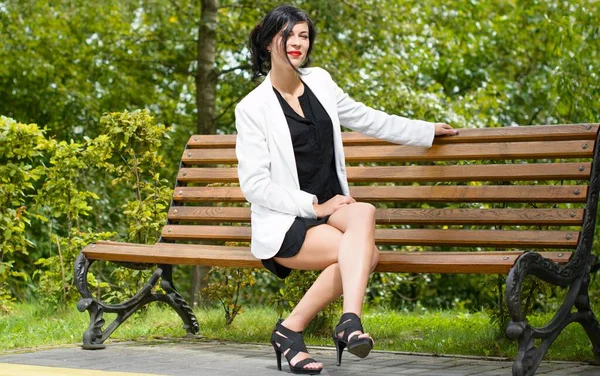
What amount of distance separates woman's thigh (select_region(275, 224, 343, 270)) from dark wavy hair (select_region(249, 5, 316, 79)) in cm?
83

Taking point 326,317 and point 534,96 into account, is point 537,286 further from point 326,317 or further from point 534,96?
point 534,96

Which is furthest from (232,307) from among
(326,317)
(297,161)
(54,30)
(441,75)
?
(441,75)

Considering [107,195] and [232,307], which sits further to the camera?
[107,195]

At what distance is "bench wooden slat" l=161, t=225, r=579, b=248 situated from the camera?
4754 mm

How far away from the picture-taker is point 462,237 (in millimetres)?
5039

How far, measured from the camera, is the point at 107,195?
11.3 meters

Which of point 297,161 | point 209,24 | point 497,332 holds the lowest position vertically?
point 497,332

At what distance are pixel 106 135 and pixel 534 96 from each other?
349 inches

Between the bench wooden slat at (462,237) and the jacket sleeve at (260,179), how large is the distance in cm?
69

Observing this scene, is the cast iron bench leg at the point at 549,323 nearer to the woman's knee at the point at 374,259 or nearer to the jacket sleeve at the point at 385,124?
the woman's knee at the point at 374,259

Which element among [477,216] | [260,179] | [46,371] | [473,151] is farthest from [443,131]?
[46,371]

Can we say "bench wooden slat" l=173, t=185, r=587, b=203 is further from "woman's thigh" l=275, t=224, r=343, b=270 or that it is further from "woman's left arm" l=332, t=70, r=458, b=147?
"woman's thigh" l=275, t=224, r=343, b=270

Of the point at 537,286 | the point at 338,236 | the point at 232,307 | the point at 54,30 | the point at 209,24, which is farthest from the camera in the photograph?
the point at 54,30

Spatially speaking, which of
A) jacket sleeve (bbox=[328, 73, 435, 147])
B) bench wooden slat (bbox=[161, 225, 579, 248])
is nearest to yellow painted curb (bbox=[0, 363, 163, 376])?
bench wooden slat (bbox=[161, 225, 579, 248])
